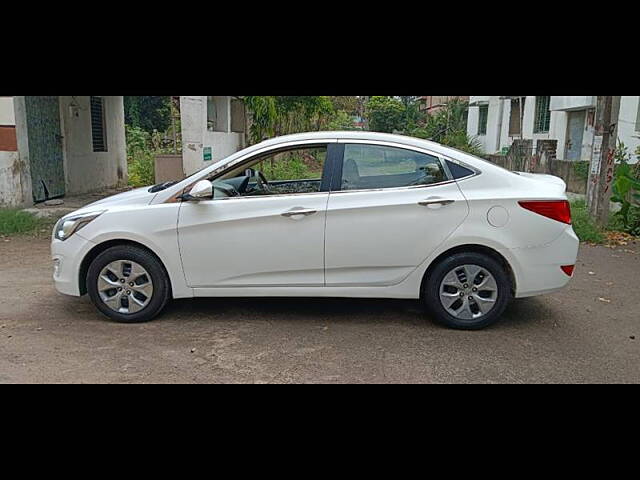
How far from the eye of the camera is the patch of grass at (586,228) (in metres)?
8.66

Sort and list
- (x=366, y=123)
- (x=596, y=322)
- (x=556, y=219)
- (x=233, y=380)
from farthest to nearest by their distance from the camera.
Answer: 1. (x=366, y=123)
2. (x=596, y=322)
3. (x=556, y=219)
4. (x=233, y=380)

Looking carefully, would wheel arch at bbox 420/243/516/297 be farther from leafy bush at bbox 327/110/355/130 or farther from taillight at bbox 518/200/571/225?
leafy bush at bbox 327/110/355/130

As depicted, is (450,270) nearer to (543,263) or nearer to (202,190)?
(543,263)

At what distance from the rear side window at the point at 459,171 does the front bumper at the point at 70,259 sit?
324 cm

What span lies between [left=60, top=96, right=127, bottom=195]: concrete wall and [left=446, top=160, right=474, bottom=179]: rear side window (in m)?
10.4

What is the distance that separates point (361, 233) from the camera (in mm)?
4781

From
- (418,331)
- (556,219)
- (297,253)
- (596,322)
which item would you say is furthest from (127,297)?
(596,322)

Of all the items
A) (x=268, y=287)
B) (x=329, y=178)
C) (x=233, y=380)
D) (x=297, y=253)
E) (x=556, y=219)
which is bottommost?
(x=233, y=380)

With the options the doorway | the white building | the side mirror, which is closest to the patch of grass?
the white building

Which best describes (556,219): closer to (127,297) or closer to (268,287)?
(268,287)

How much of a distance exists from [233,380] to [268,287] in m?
1.18

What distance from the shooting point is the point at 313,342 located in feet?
15.0

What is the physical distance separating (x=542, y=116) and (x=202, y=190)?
19.2m

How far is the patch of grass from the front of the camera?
8.66 m
